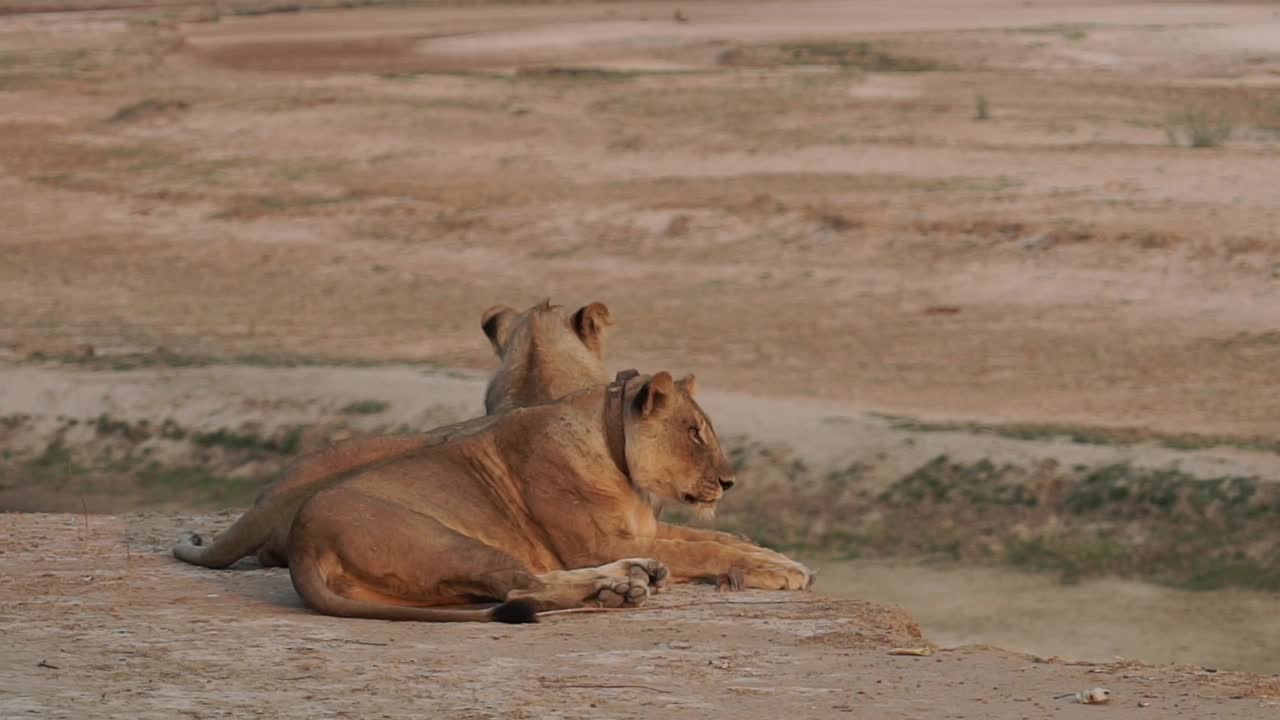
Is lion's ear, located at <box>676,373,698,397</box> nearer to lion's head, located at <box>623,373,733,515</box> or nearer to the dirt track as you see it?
lion's head, located at <box>623,373,733,515</box>

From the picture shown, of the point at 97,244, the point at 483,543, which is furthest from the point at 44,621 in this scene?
the point at 97,244

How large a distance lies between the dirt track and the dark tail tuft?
2.7 inches

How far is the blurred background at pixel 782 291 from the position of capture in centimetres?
1101

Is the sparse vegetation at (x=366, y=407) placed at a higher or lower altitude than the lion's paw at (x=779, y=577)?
lower

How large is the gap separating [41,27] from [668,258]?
2889cm

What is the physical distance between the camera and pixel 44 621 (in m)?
6.96

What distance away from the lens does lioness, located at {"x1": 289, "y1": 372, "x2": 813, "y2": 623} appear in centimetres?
720

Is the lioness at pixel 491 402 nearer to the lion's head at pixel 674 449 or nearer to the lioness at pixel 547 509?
the lioness at pixel 547 509

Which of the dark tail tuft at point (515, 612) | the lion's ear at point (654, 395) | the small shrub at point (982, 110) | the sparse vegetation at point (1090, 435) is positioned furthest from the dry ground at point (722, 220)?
the dark tail tuft at point (515, 612)

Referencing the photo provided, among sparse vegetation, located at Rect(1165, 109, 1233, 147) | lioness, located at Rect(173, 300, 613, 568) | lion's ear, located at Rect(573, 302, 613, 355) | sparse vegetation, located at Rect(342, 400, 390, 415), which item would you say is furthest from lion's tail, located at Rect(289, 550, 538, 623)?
sparse vegetation, located at Rect(1165, 109, 1233, 147)

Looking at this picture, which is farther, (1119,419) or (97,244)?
(97,244)

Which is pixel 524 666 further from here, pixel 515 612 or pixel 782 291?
pixel 782 291

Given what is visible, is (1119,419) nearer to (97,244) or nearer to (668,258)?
(668,258)

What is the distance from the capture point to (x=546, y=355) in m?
9.01
